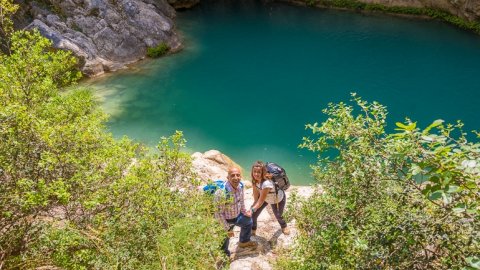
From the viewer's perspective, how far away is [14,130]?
612 cm

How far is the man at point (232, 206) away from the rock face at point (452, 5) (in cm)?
2282

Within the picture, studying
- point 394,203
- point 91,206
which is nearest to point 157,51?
point 91,206

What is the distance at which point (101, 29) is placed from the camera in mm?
22125

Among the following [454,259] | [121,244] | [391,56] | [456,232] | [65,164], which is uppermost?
[391,56]

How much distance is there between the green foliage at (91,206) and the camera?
523 centimetres

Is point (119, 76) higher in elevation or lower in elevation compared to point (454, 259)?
lower

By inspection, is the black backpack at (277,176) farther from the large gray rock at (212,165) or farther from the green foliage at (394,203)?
the large gray rock at (212,165)

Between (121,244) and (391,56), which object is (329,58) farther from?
(121,244)

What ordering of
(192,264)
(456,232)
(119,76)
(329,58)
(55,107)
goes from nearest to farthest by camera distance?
(456,232) < (192,264) < (55,107) < (119,76) < (329,58)

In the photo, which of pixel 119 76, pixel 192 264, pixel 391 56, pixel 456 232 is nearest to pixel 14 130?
pixel 192 264

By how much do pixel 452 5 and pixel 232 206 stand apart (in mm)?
23978

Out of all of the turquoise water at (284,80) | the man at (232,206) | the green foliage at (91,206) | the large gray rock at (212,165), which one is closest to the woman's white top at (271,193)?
the man at (232,206)

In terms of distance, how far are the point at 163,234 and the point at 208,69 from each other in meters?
16.5

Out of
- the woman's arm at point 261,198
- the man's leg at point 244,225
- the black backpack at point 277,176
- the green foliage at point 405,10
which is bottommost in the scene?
the man's leg at point 244,225
